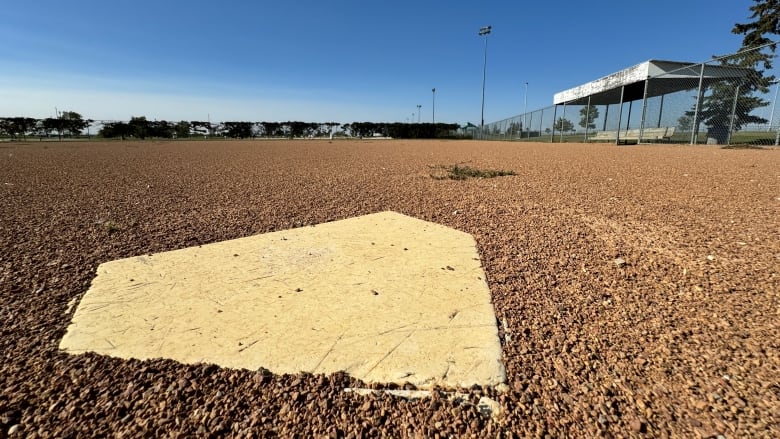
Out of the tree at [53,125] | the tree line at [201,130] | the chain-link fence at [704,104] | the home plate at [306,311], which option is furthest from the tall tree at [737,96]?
the tree at [53,125]

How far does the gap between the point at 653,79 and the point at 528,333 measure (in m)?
20.1

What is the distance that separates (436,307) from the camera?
1.92m

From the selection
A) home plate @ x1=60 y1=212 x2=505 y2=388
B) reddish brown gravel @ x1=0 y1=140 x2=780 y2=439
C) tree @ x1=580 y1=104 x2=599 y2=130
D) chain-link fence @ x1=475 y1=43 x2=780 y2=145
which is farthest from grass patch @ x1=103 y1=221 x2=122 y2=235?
tree @ x1=580 y1=104 x2=599 y2=130

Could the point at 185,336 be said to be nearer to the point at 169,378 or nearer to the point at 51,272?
the point at 169,378

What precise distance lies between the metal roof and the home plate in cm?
1387

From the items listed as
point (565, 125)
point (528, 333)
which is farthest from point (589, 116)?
point (528, 333)

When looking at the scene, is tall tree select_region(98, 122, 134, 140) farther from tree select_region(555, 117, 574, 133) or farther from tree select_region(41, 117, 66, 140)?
tree select_region(555, 117, 574, 133)

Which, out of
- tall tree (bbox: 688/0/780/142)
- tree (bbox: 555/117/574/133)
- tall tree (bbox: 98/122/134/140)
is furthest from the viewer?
tall tree (bbox: 98/122/134/140)

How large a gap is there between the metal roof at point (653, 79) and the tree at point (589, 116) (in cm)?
117

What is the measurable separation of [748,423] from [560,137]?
25.1m

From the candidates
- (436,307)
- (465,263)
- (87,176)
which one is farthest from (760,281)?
(87,176)

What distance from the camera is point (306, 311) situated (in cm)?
187

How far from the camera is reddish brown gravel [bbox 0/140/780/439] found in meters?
1.21

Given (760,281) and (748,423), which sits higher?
(760,281)
